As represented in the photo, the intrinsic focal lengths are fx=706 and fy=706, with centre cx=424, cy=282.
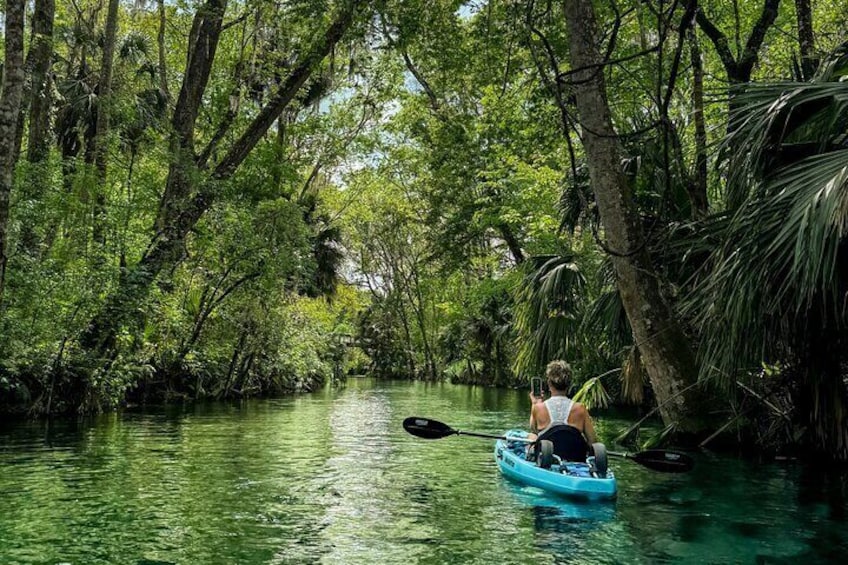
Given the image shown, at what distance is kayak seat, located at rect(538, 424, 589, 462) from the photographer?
7.64 m

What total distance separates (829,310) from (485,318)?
99.0 ft

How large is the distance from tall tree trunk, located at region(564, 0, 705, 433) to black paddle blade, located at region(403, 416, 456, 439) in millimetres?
2955

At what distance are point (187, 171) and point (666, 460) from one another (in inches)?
473

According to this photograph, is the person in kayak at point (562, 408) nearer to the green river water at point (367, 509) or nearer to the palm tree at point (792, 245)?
the green river water at point (367, 509)

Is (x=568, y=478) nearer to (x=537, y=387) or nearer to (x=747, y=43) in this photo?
(x=537, y=387)

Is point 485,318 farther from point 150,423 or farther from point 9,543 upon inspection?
point 9,543

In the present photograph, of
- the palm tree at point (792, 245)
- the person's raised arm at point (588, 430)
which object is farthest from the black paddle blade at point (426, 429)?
the palm tree at point (792, 245)

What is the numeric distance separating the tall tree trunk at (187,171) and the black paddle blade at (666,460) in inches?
399

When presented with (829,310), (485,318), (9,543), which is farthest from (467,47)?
(485,318)

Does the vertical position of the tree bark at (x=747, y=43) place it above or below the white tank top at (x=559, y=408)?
above

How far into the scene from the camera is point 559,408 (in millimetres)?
7727

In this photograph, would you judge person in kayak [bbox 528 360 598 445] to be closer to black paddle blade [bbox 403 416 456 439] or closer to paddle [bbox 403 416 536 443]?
paddle [bbox 403 416 536 443]

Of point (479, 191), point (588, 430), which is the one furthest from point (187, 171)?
point (479, 191)

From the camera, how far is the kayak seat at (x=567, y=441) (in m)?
7.64
